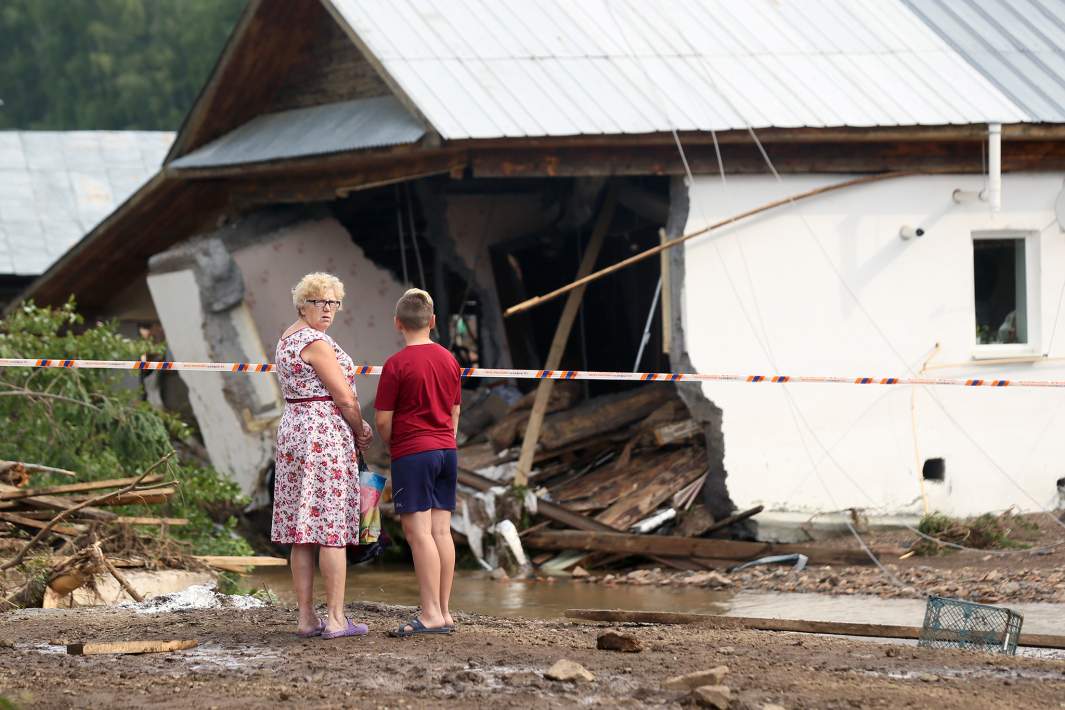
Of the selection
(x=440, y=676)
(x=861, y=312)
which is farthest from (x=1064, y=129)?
(x=440, y=676)

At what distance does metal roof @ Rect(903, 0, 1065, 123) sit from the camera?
1298 cm

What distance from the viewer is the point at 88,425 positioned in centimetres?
1088

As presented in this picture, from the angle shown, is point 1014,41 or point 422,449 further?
point 1014,41

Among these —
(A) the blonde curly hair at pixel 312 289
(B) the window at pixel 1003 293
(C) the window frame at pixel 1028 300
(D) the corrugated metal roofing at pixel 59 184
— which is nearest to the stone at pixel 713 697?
(A) the blonde curly hair at pixel 312 289

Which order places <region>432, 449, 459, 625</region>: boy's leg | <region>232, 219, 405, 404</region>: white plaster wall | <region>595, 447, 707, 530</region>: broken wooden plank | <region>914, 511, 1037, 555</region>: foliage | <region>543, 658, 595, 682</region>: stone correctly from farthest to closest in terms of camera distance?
1. <region>232, 219, 405, 404</region>: white plaster wall
2. <region>595, 447, 707, 530</region>: broken wooden plank
3. <region>914, 511, 1037, 555</region>: foliage
4. <region>432, 449, 459, 625</region>: boy's leg
5. <region>543, 658, 595, 682</region>: stone

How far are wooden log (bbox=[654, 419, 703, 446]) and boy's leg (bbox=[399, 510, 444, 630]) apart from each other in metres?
5.76

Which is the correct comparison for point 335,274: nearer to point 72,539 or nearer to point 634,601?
point 634,601

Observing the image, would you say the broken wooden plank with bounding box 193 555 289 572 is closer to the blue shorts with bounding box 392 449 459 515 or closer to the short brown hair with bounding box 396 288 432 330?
the blue shorts with bounding box 392 449 459 515

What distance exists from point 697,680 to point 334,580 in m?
2.01

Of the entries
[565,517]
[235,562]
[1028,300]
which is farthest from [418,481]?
[1028,300]

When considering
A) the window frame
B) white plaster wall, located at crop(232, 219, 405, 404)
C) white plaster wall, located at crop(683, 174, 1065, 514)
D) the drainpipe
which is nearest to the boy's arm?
white plaster wall, located at crop(683, 174, 1065, 514)

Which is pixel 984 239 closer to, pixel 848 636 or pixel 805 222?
pixel 805 222

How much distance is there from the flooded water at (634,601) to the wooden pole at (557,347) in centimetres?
123

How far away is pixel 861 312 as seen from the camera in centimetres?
1247
